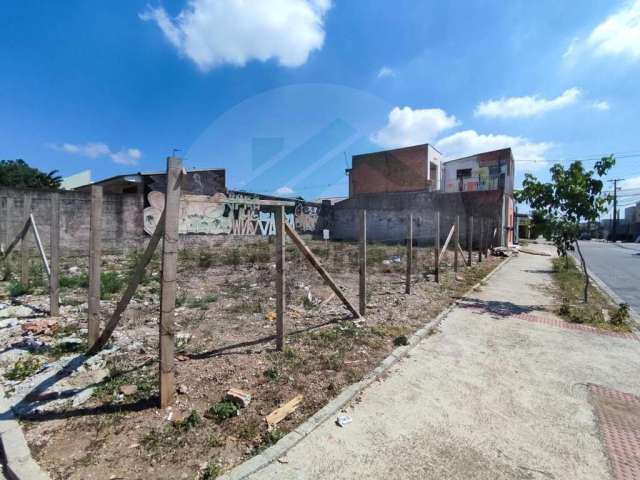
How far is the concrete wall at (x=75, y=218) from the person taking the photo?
32.6 ft

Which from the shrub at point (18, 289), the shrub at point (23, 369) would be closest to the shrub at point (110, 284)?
the shrub at point (18, 289)

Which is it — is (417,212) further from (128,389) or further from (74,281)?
(128,389)

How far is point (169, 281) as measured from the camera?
8.08 ft

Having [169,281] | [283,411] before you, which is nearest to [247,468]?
[283,411]

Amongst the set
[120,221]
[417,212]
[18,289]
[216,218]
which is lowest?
[18,289]

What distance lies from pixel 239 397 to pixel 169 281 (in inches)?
44.9

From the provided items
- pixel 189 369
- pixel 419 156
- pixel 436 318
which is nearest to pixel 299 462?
pixel 189 369

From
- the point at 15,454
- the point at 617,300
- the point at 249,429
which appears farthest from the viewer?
the point at 617,300

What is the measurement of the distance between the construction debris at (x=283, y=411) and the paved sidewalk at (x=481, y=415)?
0.98 feet

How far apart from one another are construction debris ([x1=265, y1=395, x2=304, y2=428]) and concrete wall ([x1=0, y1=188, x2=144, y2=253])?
1181 cm

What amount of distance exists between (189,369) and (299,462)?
5.45 feet

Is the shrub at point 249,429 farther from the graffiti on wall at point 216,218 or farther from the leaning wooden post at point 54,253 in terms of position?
the graffiti on wall at point 216,218

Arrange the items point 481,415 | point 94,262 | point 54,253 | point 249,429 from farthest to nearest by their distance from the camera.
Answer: point 54,253 < point 94,262 < point 481,415 < point 249,429

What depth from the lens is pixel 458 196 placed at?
62.7 ft
